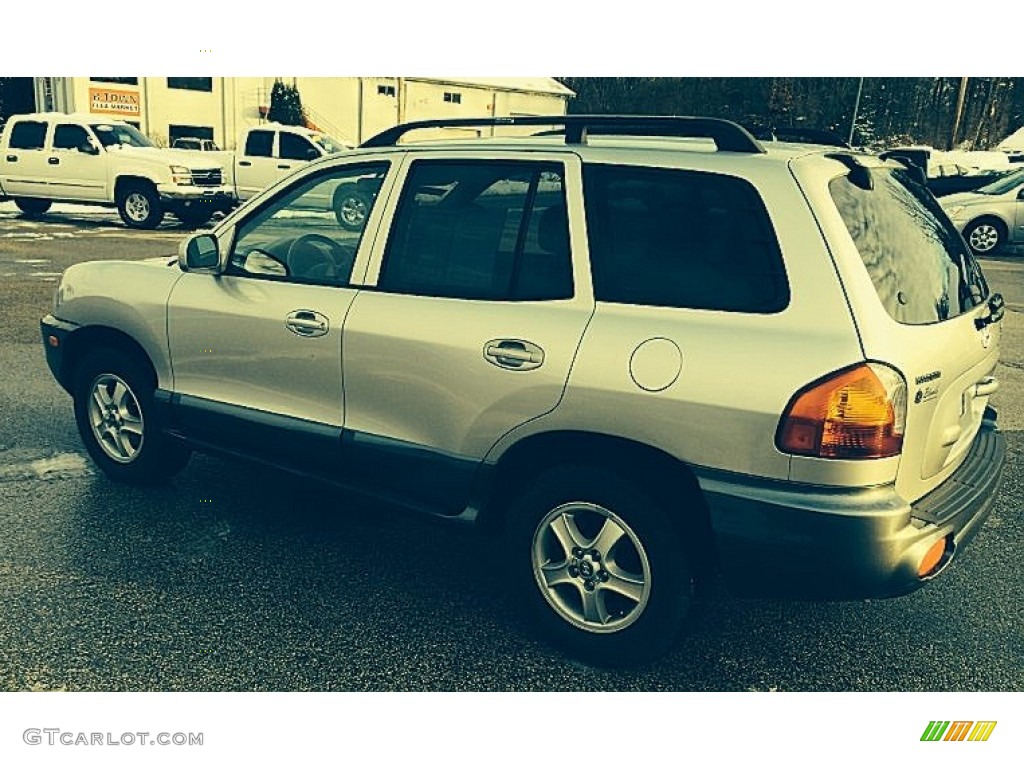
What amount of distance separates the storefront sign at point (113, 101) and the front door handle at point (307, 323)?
90.1 feet

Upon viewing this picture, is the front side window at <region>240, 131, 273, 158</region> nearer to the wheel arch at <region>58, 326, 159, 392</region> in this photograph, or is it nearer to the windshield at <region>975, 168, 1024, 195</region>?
the windshield at <region>975, 168, 1024, 195</region>

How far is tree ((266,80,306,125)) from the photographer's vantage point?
106 feet

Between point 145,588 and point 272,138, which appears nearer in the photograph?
point 145,588

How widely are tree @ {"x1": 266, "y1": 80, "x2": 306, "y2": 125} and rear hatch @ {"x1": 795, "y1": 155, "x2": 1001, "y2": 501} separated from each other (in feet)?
103

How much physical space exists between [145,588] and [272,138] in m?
14.9

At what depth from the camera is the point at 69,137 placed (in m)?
16.5

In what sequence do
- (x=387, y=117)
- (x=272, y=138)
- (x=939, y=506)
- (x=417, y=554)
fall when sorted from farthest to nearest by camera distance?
(x=387, y=117)
(x=272, y=138)
(x=417, y=554)
(x=939, y=506)

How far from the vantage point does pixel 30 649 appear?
10.1 feet

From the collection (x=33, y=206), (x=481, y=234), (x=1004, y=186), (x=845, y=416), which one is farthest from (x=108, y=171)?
(x=845, y=416)

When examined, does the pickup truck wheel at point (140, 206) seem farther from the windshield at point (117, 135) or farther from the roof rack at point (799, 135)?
the roof rack at point (799, 135)

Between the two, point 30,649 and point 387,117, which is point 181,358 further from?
point 387,117

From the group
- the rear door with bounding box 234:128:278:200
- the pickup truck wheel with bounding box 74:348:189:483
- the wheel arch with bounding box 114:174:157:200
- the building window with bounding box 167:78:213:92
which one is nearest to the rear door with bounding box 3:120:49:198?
the wheel arch with bounding box 114:174:157:200

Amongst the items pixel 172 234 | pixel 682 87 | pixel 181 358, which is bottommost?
pixel 172 234
